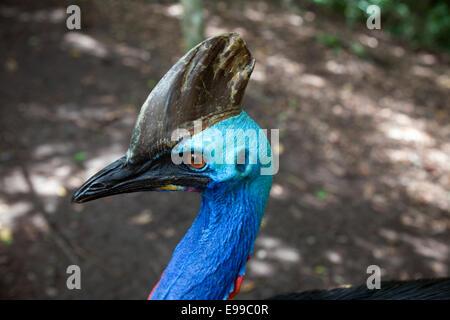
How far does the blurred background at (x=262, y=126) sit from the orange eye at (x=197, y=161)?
2.15 meters

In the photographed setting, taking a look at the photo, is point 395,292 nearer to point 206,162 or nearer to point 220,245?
point 220,245

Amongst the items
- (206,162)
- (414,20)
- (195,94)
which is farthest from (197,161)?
(414,20)

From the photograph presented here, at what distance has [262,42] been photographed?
6746 millimetres

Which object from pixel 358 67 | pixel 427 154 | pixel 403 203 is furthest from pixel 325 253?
pixel 358 67

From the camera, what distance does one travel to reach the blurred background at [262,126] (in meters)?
3.42

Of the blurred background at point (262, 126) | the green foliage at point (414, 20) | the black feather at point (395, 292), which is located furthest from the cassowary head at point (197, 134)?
the green foliage at point (414, 20)

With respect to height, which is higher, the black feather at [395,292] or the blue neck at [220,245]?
the blue neck at [220,245]

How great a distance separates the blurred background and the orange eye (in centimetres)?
A: 215

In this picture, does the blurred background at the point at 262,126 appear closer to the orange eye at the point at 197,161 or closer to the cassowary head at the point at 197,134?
the cassowary head at the point at 197,134

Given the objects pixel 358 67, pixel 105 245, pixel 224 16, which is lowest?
pixel 105 245

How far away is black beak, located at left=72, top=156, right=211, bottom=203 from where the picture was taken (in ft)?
4.65

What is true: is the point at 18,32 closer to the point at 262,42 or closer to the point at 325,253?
the point at 262,42
